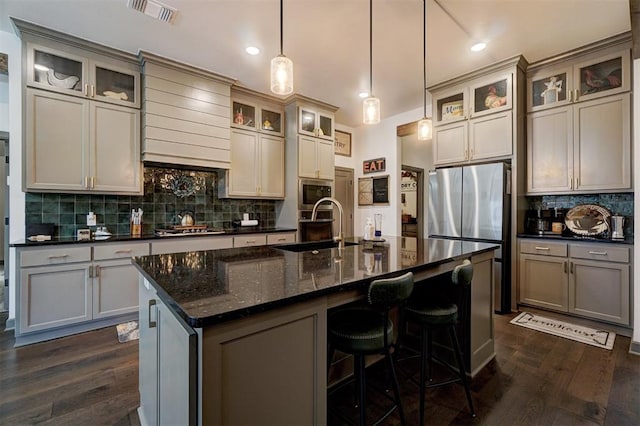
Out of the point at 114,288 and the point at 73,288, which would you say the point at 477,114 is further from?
the point at 73,288

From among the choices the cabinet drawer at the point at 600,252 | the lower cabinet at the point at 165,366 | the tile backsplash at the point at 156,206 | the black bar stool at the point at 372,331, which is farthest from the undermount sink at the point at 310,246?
the cabinet drawer at the point at 600,252

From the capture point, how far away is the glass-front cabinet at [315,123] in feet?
15.1

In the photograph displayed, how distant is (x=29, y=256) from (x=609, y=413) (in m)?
4.41

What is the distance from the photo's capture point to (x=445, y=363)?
2.25 meters

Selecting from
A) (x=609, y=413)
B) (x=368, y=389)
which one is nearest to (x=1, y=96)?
(x=368, y=389)

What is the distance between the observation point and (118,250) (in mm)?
2990

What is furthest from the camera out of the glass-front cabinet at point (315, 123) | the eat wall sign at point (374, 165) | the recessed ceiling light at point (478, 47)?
the eat wall sign at point (374, 165)

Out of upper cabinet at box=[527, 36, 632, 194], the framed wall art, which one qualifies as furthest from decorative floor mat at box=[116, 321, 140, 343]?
upper cabinet at box=[527, 36, 632, 194]

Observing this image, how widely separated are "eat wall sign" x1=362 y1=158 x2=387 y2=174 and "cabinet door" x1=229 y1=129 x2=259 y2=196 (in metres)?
2.34

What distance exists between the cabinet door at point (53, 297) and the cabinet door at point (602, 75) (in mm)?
5445

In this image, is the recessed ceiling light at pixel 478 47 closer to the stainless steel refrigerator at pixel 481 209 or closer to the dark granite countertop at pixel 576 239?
the stainless steel refrigerator at pixel 481 209

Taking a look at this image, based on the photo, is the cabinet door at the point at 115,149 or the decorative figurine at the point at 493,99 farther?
the decorative figurine at the point at 493,99

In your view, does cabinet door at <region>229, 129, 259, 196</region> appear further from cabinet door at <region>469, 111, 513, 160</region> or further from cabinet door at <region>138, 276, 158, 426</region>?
cabinet door at <region>469, 111, 513, 160</region>

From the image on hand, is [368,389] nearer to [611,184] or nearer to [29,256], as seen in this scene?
[29,256]
